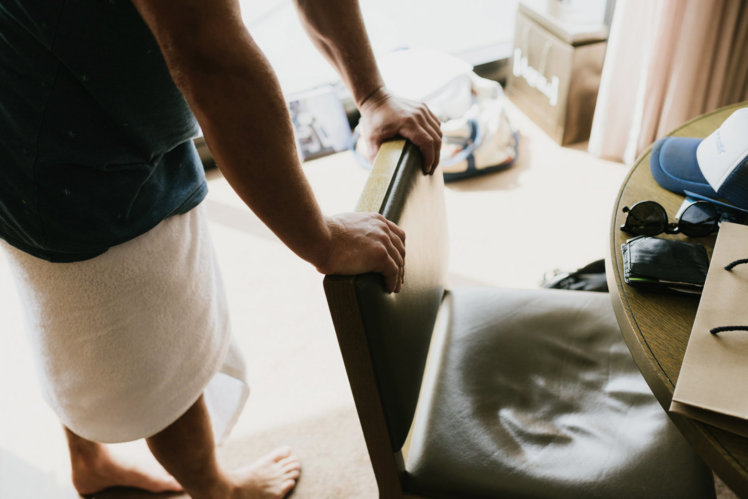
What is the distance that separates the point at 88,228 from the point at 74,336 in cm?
22

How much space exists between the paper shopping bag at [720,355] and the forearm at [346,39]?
2.15 feet

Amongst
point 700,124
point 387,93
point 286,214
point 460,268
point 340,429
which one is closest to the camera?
point 286,214

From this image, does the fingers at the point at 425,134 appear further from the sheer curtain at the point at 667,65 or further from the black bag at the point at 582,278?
the sheer curtain at the point at 667,65

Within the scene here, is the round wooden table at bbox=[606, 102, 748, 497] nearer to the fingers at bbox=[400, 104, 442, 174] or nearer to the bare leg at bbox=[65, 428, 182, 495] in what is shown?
the fingers at bbox=[400, 104, 442, 174]

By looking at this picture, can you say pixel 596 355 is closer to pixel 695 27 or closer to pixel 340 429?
pixel 340 429

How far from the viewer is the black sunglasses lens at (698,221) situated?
0.87 meters

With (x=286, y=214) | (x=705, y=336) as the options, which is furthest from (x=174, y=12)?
(x=705, y=336)

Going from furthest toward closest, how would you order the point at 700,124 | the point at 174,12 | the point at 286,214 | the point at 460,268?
the point at 460,268 → the point at 700,124 → the point at 286,214 → the point at 174,12

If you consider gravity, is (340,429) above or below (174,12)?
below

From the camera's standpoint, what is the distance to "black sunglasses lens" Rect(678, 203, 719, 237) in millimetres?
865

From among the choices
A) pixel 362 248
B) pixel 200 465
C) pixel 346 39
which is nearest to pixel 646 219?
pixel 362 248

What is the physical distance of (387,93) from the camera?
3.34ft

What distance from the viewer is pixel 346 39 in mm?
998

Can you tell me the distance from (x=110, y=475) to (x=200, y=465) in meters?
0.45
